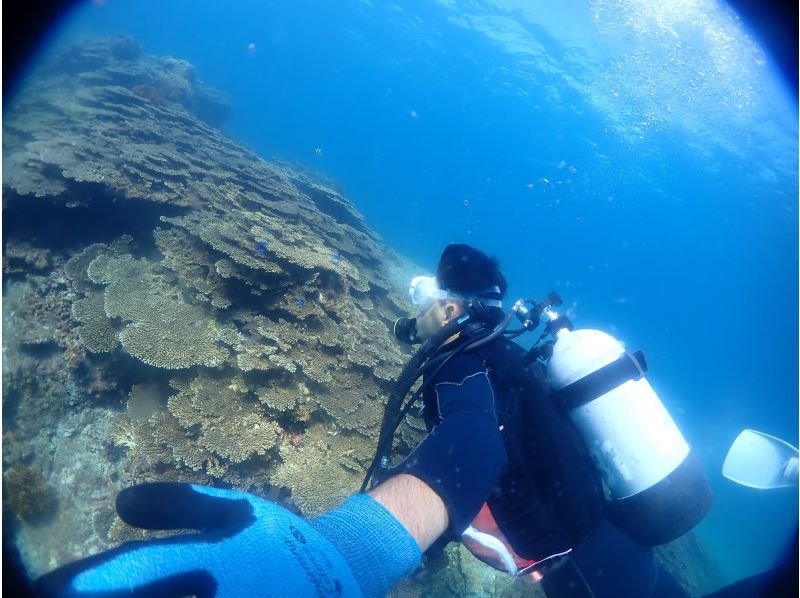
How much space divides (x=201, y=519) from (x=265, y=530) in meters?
0.23

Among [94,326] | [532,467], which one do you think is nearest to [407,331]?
[532,467]

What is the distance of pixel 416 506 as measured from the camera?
1.60 metres

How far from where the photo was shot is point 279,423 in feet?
16.8

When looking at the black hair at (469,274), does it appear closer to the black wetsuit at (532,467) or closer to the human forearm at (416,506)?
the black wetsuit at (532,467)

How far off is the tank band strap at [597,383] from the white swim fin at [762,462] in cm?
200

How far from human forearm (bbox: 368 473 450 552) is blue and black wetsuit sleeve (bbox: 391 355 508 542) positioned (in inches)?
1.6

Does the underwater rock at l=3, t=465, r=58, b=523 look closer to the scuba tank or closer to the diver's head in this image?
the diver's head

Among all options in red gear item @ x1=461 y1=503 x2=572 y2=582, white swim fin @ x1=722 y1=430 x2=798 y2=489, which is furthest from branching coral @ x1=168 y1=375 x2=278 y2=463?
white swim fin @ x1=722 y1=430 x2=798 y2=489

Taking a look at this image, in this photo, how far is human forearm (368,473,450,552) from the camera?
1566 millimetres

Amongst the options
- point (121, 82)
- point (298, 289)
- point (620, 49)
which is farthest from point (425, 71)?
point (298, 289)

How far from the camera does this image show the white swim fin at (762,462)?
347 centimetres

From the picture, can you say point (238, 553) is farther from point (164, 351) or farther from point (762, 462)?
point (762, 462)

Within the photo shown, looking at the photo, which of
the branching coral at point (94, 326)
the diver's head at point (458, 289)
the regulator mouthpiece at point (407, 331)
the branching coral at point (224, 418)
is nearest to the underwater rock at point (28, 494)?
the branching coral at point (94, 326)

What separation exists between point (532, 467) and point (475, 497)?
877mm
